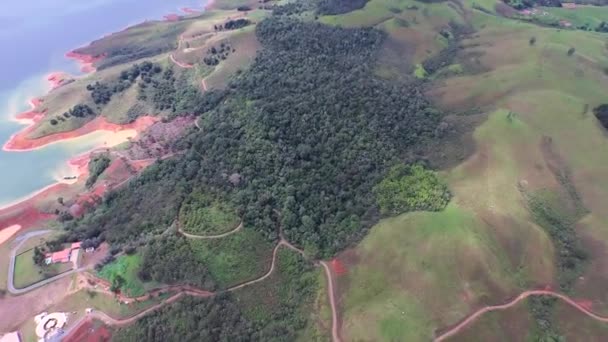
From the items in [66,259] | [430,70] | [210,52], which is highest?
[210,52]

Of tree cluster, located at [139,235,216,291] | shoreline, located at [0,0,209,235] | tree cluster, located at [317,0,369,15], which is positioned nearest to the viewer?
tree cluster, located at [139,235,216,291]

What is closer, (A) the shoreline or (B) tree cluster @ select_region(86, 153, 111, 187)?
(A) the shoreline

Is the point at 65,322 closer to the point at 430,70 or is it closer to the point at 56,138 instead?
the point at 56,138

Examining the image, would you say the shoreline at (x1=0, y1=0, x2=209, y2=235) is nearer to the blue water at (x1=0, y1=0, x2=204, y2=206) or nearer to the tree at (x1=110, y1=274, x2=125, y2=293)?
the blue water at (x1=0, y1=0, x2=204, y2=206)

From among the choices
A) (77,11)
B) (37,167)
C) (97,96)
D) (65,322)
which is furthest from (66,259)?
(77,11)

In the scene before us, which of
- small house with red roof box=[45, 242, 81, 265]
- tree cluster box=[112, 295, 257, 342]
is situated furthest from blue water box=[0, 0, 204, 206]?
tree cluster box=[112, 295, 257, 342]

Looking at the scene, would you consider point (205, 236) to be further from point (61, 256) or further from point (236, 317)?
point (61, 256)

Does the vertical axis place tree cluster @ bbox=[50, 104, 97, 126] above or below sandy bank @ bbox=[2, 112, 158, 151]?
above

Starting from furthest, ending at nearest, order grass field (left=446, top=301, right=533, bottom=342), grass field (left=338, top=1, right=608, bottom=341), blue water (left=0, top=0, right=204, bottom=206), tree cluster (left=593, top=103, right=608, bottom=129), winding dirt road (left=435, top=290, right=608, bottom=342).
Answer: blue water (left=0, top=0, right=204, bottom=206), tree cluster (left=593, top=103, right=608, bottom=129), grass field (left=338, top=1, right=608, bottom=341), winding dirt road (left=435, top=290, right=608, bottom=342), grass field (left=446, top=301, right=533, bottom=342)

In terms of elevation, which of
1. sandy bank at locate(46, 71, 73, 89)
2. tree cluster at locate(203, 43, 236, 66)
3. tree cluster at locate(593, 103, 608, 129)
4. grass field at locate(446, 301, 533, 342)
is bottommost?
grass field at locate(446, 301, 533, 342)
